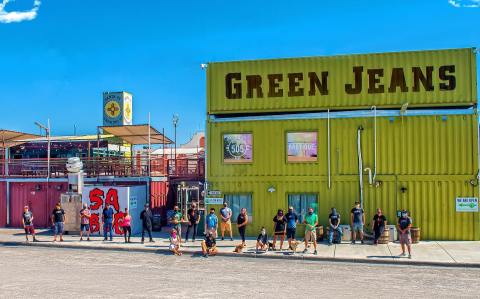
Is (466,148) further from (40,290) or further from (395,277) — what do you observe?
(40,290)

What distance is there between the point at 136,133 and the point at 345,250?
Result: 46.2 ft

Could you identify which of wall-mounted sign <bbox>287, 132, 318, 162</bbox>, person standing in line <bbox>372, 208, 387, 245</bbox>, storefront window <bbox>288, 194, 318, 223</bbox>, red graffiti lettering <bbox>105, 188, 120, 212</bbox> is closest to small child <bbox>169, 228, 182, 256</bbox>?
red graffiti lettering <bbox>105, 188, 120, 212</bbox>

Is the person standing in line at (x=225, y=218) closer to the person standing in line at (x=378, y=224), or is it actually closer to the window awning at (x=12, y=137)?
the person standing in line at (x=378, y=224)

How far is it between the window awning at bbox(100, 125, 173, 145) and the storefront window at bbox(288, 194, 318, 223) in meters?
8.55

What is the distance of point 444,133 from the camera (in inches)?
794

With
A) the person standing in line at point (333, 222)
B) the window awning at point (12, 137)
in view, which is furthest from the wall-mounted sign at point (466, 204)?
→ the window awning at point (12, 137)

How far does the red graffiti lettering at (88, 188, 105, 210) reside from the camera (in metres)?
22.2

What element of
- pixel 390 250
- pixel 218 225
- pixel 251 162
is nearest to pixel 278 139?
pixel 251 162

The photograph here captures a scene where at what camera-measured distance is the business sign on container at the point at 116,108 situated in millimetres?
56438

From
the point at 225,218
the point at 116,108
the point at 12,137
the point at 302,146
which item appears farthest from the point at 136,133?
the point at 116,108

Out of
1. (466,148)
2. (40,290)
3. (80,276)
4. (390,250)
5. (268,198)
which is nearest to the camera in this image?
(40,290)

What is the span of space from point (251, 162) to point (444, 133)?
8.19 metres

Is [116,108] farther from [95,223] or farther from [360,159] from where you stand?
[360,159]

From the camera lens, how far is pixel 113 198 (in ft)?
72.3
